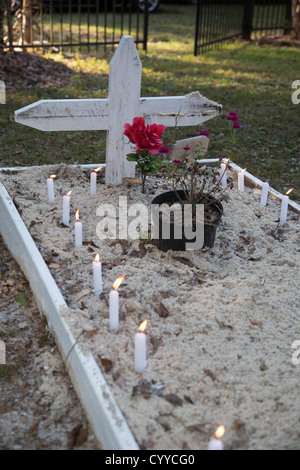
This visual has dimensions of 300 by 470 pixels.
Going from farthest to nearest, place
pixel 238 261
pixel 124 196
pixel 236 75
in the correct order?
1. pixel 236 75
2. pixel 124 196
3. pixel 238 261

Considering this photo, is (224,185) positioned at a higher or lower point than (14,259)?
higher

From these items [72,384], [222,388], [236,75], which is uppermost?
[236,75]

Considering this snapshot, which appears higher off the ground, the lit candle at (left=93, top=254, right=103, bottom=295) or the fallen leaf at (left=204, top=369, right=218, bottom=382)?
the lit candle at (left=93, top=254, right=103, bottom=295)

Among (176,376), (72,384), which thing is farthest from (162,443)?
(72,384)

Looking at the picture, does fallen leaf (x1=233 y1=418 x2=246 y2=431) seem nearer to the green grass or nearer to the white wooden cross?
the white wooden cross

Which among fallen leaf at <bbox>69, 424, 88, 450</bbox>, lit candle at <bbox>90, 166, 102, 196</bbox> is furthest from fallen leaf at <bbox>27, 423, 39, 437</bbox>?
lit candle at <bbox>90, 166, 102, 196</bbox>

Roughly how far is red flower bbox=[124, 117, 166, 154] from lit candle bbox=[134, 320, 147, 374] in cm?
152

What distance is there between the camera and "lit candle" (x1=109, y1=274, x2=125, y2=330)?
2.39 m

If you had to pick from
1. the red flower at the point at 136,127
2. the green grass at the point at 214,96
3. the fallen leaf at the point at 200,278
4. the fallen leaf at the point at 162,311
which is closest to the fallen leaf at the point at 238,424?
the fallen leaf at the point at 162,311

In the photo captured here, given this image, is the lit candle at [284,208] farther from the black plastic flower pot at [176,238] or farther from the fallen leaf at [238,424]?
the fallen leaf at [238,424]

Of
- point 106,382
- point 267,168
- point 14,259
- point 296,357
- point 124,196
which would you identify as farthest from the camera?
point 267,168

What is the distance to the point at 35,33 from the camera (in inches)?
393
